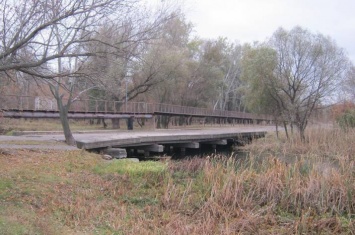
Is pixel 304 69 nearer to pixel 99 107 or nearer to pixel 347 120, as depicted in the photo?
pixel 347 120

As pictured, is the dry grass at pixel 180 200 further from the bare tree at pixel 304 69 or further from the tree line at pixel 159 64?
the bare tree at pixel 304 69

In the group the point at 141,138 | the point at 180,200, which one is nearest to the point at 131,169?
the point at 180,200

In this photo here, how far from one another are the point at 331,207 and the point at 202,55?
4908cm

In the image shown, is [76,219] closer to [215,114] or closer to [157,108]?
[157,108]

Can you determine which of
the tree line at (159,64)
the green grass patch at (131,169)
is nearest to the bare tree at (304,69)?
the tree line at (159,64)

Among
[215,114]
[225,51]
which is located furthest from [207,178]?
[225,51]

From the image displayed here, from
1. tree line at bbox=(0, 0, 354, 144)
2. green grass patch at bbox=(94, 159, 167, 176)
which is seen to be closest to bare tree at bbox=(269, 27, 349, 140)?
tree line at bbox=(0, 0, 354, 144)

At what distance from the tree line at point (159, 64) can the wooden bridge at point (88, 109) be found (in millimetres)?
1159

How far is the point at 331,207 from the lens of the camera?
782 cm

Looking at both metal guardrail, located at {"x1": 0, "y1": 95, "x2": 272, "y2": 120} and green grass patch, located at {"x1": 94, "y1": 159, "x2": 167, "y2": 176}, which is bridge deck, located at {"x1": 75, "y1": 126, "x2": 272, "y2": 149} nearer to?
metal guardrail, located at {"x1": 0, "y1": 95, "x2": 272, "y2": 120}

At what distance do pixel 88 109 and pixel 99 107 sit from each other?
2108 millimetres

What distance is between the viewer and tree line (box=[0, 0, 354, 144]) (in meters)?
7.71

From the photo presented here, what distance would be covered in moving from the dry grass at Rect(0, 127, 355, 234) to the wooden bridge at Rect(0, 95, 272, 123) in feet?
24.9

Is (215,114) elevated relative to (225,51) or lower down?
lower down
